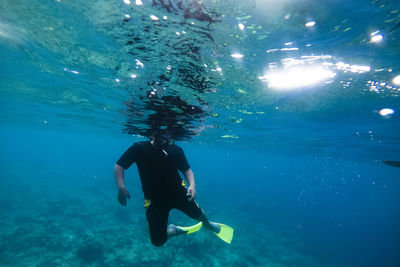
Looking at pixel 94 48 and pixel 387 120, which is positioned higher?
pixel 387 120

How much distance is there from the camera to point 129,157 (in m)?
5.69

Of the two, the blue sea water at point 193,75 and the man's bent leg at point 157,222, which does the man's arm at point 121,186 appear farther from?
the blue sea water at point 193,75

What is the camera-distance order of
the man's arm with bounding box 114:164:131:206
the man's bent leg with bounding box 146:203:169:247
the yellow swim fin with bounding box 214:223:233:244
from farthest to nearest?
the yellow swim fin with bounding box 214:223:233:244 → the man's bent leg with bounding box 146:203:169:247 → the man's arm with bounding box 114:164:131:206

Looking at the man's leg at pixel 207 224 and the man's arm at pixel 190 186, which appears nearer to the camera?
the man's arm at pixel 190 186

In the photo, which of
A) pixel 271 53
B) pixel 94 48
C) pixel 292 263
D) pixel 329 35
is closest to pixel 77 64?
pixel 94 48

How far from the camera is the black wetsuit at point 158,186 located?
5385 millimetres

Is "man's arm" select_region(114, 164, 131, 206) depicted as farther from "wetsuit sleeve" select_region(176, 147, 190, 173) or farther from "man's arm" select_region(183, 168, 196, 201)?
"wetsuit sleeve" select_region(176, 147, 190, 173)

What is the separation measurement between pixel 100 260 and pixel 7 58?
510 inches

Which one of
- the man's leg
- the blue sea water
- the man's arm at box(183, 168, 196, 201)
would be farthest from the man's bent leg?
the blue sea water

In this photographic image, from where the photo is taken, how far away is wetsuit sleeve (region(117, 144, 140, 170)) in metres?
5.52

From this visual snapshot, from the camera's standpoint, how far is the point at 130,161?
5.71 meters

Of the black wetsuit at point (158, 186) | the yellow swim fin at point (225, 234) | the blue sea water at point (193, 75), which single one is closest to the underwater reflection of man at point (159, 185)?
the black wetsuit at point (158, 186)

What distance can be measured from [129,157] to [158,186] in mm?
1281

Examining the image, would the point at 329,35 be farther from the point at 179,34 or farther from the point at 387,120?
the point at 387,120
